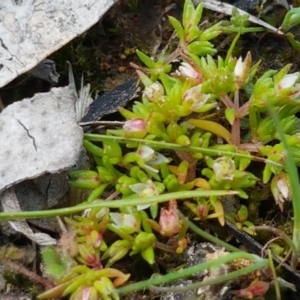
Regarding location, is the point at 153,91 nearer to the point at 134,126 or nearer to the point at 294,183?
the point at 134,126

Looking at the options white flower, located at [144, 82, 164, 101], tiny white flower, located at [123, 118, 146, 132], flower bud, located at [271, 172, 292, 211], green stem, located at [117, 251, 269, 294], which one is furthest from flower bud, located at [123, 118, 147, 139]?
green stem, located at [117, 251, 269, 294]

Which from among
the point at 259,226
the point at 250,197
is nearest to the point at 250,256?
A: the point at 259,226

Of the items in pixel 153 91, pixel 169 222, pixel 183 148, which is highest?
pixel 153 91

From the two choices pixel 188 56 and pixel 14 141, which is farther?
pixel 188 56

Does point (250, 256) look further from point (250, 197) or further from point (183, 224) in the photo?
point (250, 197)

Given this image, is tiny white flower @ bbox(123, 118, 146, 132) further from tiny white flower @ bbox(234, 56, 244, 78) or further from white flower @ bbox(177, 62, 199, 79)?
tiny white flower @ bbox(234, 56, 244, 78)

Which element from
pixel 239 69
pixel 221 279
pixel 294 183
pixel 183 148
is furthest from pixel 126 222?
pixel 239 69

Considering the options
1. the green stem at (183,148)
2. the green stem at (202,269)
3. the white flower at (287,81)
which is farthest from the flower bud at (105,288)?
the white flower at (287,81)

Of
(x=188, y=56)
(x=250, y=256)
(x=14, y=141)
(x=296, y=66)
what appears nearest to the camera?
(x=250, y=256)

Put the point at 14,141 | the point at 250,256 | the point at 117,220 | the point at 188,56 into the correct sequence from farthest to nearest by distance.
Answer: the point at 188,56, the point at 14,141, the point at 117,220, the point at 250,256
